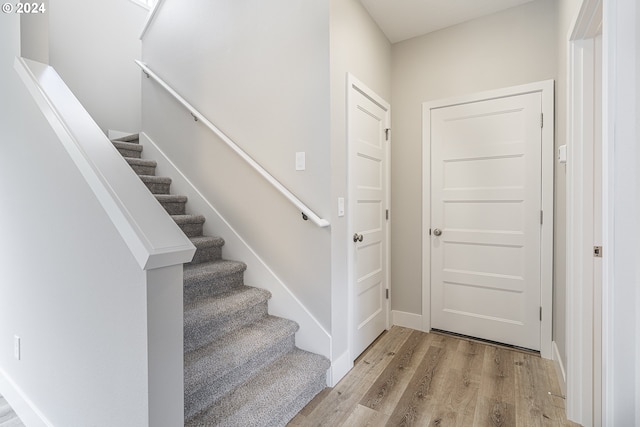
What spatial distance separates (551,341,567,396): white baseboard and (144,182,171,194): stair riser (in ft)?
10.5

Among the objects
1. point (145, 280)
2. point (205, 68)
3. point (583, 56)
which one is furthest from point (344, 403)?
point (205, 68)

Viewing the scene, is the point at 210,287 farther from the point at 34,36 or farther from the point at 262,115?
A: the point at 34,36

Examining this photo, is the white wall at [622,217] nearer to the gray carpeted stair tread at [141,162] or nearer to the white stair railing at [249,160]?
the white stair railing at [249,160]

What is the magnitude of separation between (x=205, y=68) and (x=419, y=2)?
174 cm

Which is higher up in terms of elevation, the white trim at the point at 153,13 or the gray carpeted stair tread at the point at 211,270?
the white trim at the point at 153,13

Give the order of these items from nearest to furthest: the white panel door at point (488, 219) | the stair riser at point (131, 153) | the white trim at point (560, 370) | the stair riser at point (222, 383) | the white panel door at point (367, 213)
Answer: the stair riser at point (222, 383), the white trim at point (560, 370), the white panel door at point (367, 213), the white panel door at point (488, 219), the stair riser at point (131, 153)

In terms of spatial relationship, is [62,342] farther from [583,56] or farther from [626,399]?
[583,56]

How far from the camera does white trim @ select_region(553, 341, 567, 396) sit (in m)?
1.87

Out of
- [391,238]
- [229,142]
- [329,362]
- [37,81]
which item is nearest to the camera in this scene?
[37,81]

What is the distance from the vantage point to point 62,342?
1398mm

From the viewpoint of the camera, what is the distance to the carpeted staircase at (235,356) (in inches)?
58.6

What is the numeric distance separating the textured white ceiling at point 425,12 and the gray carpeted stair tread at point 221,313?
2.30 meters

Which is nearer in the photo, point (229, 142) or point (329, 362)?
point (329, 362)

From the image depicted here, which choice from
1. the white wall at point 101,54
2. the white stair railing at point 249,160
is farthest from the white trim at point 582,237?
the white wall at point 101,54
